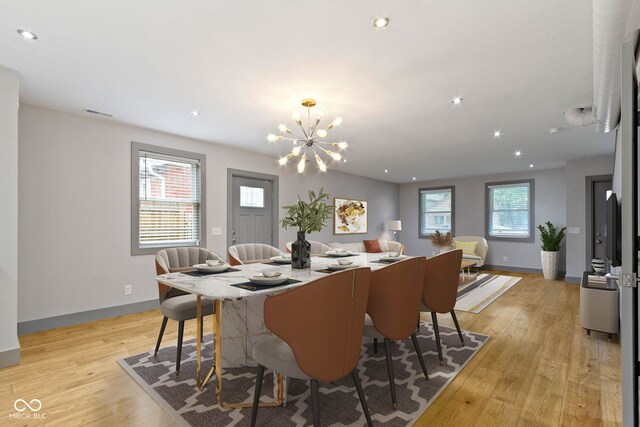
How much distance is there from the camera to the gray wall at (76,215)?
3.29 meters

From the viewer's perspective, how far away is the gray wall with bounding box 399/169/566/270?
6.95 metres

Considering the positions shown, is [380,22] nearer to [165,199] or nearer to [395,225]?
[165,199]

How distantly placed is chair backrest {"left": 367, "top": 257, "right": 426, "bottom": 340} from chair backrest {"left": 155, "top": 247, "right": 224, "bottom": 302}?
1662mm

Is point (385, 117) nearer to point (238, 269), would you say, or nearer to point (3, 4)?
point (238, 269)

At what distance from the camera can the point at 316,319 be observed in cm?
143

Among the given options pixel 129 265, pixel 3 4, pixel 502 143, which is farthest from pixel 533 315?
pixel 3 4

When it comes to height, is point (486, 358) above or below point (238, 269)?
below

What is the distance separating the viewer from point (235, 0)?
5.76 feet

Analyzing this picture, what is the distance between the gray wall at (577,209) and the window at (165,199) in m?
6.91

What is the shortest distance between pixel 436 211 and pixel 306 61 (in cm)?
741

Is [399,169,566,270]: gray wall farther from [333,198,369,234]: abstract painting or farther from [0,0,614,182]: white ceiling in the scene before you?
[0,0,614,182]: white ceiling

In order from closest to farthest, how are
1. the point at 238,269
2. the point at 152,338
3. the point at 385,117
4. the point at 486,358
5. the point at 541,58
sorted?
the point at 541,58
the point at 238,269
the point at 486,358
the point at 152,338
the point at 385,117

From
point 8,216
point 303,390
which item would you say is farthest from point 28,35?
point 303,390

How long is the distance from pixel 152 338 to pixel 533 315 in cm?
456
